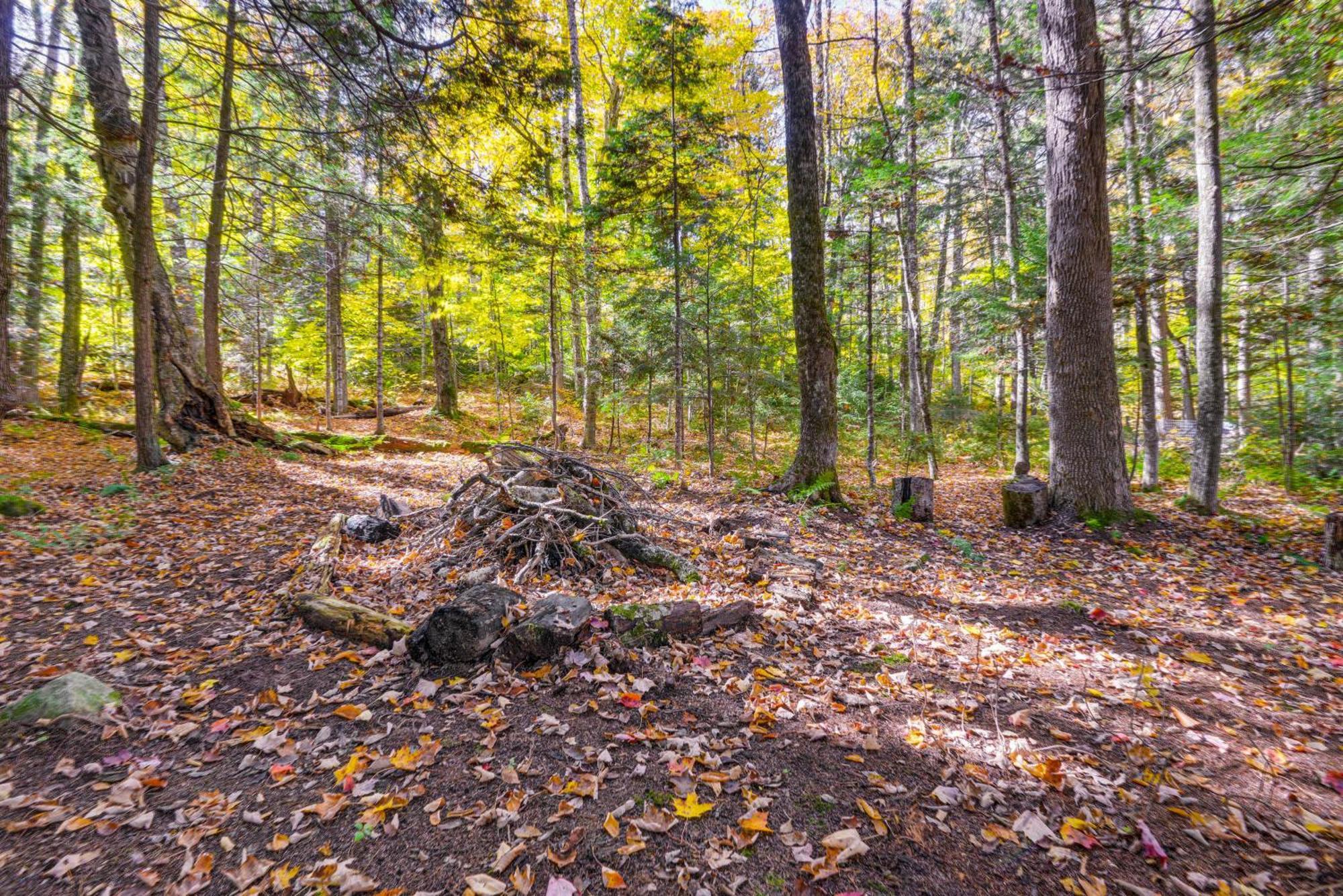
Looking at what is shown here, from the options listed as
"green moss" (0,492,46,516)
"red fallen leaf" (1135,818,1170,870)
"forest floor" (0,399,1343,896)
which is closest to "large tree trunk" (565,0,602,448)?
"forest floor" (0,399,1343,896)

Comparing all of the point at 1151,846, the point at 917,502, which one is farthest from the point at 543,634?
the point at 917,502

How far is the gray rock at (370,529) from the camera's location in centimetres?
585

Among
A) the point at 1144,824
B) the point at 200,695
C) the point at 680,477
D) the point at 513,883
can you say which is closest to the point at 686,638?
the point at 513,883

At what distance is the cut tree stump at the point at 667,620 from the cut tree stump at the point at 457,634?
87 centimetres

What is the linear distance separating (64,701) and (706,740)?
3.53m

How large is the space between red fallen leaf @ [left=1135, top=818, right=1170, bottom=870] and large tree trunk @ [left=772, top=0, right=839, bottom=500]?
18.6 ft

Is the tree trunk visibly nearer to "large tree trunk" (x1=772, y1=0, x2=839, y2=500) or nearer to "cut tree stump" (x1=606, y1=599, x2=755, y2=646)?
"cut tree stump" (x1=606, y1=599, x2=755, y2=646)

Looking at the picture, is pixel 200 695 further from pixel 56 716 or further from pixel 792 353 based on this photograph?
pixel 792 353

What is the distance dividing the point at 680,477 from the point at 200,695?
7311 mm

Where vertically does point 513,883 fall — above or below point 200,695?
below

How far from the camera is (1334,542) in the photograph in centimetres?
532

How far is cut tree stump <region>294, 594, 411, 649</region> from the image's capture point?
3.82 meters

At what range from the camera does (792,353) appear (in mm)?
14688

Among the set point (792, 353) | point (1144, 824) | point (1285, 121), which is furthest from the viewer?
point (792, 353)
